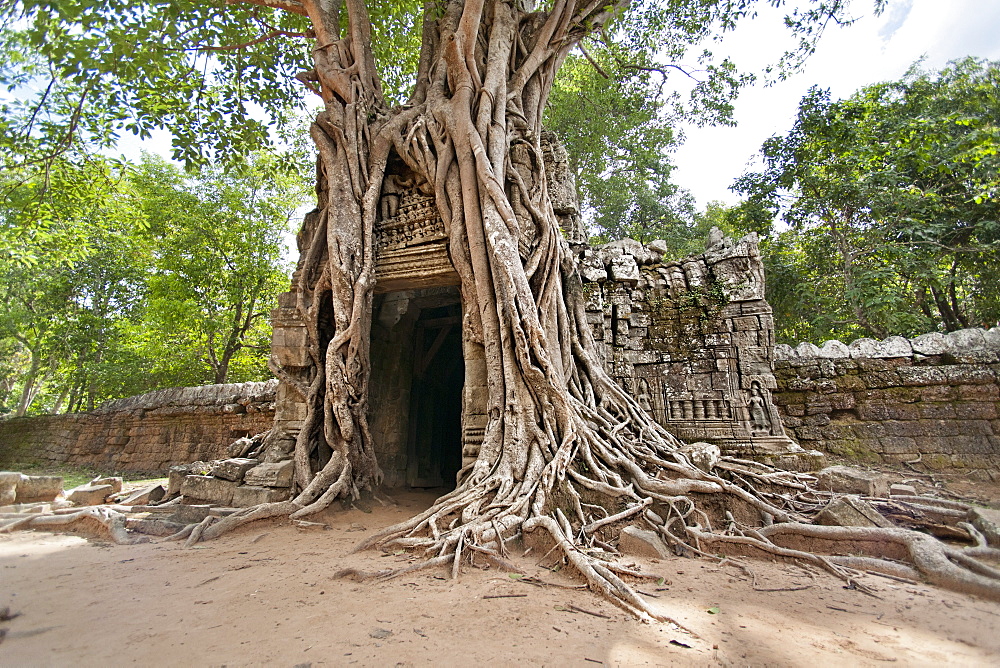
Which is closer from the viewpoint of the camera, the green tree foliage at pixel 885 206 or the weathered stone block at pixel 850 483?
the weathered stone block at pixel 850 483

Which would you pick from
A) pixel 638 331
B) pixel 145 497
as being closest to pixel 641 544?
pixel 638 331

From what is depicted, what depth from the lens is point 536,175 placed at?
4801 mm

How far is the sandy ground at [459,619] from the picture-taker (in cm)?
151

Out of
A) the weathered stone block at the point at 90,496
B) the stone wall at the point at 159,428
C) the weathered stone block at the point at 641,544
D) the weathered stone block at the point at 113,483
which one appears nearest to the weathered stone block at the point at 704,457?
the weathered stone block at the point at 641,544

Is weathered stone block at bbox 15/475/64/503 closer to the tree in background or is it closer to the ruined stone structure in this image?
the ruined stone structure

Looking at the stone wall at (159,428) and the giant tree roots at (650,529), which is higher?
the stone wall at (159,428)

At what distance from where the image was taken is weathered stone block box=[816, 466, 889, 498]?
10.5 ft

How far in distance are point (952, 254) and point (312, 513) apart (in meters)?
9.95

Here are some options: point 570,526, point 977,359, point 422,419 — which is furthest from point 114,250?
point 977,359

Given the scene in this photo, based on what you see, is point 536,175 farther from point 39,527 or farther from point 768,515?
point 39,527

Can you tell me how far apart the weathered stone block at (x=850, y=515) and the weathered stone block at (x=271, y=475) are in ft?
13.3

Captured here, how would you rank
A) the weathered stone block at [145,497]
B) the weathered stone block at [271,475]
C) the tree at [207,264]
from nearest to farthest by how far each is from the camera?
the weathered stone block at [271,475] < the weathered stone block at [145,497] < the tree at [207,264]

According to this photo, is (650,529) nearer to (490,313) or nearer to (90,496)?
(490,313)

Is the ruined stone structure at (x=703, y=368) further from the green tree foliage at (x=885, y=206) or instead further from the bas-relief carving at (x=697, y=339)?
the green tree foliage at (x=885, y=206)
